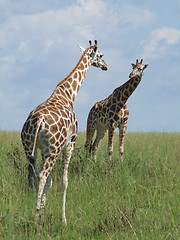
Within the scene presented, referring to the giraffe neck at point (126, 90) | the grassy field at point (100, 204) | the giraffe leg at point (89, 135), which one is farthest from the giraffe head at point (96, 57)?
the giraffe leg at point (89, 135)

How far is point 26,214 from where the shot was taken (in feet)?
18.2

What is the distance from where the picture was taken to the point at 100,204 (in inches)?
252

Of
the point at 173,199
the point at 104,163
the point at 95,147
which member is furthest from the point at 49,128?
the point at 95,147

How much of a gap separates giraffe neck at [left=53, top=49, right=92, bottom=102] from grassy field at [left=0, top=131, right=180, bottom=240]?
5.90ft

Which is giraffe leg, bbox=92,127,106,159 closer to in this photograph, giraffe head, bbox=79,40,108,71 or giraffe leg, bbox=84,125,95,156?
giraffe leg, bbox=84,125,95,156

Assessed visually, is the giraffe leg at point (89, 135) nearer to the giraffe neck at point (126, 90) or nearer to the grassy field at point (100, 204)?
the giraffe neck at point (126, 90)

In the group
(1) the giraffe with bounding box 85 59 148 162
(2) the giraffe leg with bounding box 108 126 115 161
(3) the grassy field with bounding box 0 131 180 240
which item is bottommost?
(3) the grassy field with bounding box 0 131 180 240

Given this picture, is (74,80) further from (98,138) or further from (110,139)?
(98,138)

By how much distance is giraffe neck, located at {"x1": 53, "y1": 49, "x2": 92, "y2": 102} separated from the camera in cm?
652

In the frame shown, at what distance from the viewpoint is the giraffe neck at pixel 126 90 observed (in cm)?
941

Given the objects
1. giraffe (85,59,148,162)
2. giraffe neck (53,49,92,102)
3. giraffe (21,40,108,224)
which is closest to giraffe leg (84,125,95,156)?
giraffe (85,59,148,162)

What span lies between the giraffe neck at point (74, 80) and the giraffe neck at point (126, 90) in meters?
2.48

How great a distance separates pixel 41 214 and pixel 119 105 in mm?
4894

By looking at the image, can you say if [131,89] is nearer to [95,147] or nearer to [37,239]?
[95,147]
